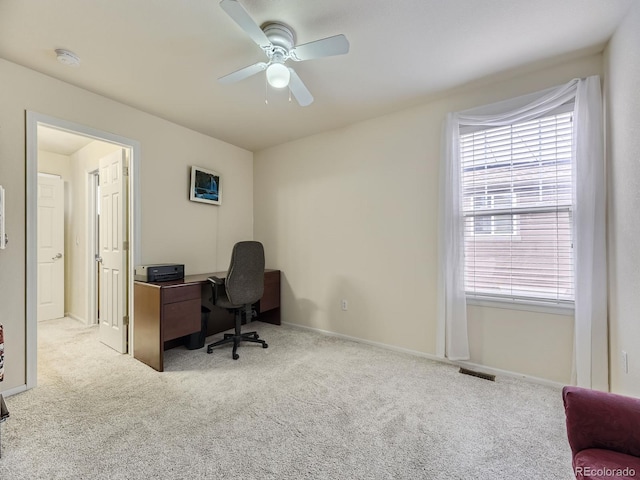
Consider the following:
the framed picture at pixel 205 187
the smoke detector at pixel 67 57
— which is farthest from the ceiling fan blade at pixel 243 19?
the framed picture at pixel 205 187

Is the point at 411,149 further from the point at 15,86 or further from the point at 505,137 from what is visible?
the point at 15,86

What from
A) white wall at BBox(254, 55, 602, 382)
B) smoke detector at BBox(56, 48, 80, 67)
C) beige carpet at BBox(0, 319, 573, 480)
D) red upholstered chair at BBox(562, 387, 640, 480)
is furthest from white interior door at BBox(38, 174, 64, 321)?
red upholstered chair at BBox(562, 387, 640, 480)

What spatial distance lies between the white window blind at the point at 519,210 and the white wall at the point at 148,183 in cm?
287

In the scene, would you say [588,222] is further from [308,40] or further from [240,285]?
[240,285]

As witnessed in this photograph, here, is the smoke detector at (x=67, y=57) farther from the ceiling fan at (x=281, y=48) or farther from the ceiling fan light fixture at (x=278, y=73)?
the ceiling fan light fixture at (x=278, y=73)

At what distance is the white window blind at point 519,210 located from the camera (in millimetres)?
2184

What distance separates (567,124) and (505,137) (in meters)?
0.40

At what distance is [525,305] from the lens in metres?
2.32

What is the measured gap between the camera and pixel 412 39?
74.3 inches

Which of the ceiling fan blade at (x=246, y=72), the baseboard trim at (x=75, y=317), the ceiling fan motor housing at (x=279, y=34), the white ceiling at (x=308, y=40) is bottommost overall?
the baseboard trim at (x=75, y=317)

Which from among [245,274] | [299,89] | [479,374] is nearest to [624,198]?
[479,374]

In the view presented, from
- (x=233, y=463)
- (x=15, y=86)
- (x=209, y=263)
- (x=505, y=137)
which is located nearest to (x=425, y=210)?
(x=505, y=137)

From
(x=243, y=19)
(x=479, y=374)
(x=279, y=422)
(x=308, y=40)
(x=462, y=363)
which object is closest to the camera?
(x=243, y=19)

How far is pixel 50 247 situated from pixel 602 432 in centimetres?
577
